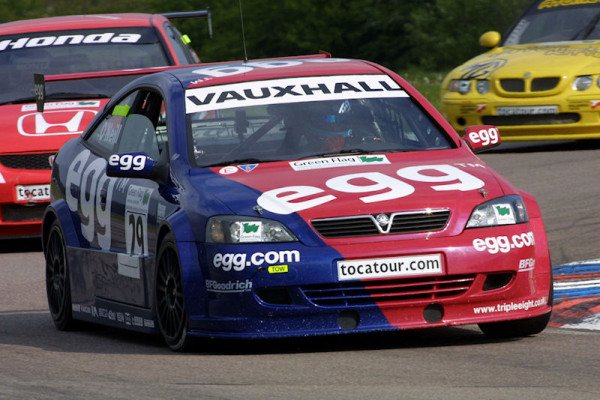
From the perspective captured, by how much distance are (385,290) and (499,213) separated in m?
0.66

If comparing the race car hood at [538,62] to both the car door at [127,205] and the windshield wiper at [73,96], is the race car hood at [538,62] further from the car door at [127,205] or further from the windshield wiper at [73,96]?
the car door at [127,205]

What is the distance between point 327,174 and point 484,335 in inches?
44.5

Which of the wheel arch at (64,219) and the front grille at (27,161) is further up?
the wheel arch at (64,219)

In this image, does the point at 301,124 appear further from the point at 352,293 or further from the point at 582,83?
the point at 582,83

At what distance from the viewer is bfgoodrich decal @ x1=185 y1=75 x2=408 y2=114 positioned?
→ 7.93 meters

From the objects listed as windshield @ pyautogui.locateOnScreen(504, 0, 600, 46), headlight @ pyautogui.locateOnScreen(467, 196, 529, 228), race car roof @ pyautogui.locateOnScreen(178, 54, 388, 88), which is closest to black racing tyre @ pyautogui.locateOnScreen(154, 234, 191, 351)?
race car roof @ pyautogui.locateOnScreen(178, 54, 388, 88)

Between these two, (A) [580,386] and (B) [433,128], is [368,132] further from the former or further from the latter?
(A) [580,386]

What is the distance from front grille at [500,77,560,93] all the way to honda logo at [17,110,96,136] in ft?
18.6

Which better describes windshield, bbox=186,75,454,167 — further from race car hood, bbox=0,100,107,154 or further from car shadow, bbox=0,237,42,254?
car shadow, bbox=0,237,42,254

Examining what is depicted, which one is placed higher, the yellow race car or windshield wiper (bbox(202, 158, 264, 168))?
windshield wiper (bbox(202, 158, 264, 168))

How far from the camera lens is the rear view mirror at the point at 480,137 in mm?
8219

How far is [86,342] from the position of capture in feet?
26.6

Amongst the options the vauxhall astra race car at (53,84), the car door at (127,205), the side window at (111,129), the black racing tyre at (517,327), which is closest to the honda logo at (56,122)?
the vauxhall astra race car at (53,84)

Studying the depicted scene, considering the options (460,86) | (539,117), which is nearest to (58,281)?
(539,117)
